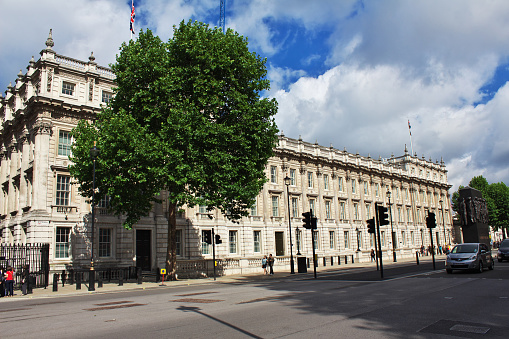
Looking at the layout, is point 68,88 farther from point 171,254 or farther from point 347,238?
point 347,238

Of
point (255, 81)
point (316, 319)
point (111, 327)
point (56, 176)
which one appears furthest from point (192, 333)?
point (56, 176)

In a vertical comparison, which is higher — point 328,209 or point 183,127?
point 183,127

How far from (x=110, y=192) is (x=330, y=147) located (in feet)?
121

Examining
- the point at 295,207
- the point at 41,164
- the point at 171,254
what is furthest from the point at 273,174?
the point at 41,164

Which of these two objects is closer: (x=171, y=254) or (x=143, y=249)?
(x=171, y=254)

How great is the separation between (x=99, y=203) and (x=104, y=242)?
3040 millimetres

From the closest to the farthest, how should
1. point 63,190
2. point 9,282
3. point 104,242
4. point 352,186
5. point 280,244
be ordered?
point 9,282 < point 63,190 < point 104,242 < point 280,244 < point 352,186

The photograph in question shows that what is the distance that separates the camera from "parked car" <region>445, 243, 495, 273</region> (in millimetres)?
21297

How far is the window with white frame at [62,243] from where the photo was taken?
29.2 metres

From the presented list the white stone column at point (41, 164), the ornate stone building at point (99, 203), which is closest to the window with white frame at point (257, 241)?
the ornate stone building at point (99, 203)

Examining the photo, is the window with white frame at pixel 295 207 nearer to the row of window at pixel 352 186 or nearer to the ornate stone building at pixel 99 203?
the ornate stone building at pixel 99 203

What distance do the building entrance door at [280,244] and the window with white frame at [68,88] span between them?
25.4 meters

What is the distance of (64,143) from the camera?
3138 centimetres

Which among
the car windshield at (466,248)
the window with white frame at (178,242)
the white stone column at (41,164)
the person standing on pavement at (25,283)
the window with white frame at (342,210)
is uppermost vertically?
the white stone column at (41,164)
